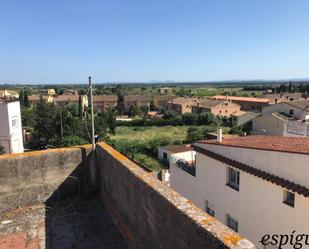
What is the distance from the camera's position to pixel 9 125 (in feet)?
65.1

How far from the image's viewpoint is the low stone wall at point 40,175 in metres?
5.88

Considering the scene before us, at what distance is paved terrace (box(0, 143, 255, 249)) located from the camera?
10.9 feet

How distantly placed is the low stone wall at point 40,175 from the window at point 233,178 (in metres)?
4.40

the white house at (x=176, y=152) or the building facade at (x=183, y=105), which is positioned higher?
the building facade at (x=183, y=105)

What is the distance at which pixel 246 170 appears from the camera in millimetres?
7672

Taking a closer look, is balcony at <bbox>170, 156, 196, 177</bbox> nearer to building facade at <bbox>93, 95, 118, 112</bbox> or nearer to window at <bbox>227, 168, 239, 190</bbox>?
window at <bbox>227, 168, 239, 190</bbox>

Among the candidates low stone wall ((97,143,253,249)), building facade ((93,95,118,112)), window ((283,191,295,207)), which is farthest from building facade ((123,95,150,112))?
low stone wall ((97,143,253,249))

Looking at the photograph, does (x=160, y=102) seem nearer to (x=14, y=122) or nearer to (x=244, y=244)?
(x=14, y=122)

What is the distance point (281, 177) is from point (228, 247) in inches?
205

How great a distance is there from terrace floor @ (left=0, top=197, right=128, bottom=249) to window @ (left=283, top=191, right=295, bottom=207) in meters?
4.07

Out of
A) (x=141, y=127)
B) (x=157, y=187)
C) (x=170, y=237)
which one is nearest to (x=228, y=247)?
(x=170, y=237)

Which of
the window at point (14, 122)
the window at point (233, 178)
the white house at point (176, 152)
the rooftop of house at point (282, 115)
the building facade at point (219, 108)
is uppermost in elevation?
the window at point (14, 122)

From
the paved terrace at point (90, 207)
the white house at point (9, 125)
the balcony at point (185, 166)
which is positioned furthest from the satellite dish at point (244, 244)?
the white house at point (9, 125)

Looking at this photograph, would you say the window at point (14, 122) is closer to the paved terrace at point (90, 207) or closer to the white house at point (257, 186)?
the white house at point (257, 186)
